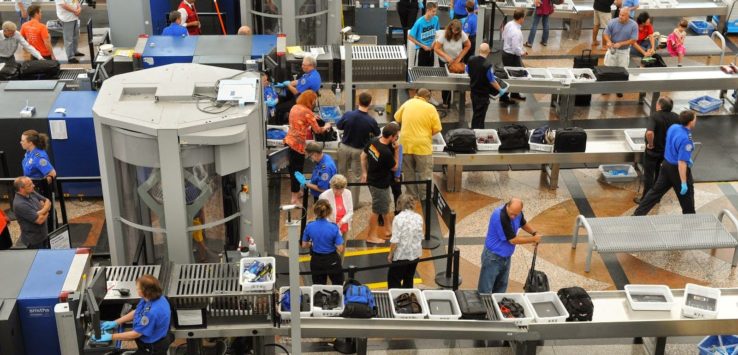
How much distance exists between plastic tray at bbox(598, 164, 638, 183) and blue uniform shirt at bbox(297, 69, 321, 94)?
415 centimetres

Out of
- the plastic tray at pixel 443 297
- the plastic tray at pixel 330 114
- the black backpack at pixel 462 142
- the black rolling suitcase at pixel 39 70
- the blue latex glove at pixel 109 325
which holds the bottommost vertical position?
the plastic tray at pixel 443 297

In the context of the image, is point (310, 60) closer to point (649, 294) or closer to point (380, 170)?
point (380, 170)

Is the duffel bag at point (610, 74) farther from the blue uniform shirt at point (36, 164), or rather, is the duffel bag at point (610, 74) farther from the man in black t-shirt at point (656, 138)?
the blue uniform shirt at point (36, 164)

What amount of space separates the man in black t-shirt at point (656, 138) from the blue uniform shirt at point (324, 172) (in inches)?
163

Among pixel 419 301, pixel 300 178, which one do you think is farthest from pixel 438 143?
pixel 419 301

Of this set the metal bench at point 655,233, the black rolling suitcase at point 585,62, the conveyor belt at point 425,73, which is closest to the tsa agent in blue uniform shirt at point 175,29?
the conveyor belt at point 425,73

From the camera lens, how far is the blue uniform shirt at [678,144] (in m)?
10.7

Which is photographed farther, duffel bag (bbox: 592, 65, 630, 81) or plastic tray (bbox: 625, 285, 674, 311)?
duffel bag (bbox: 592, 65, 630, 81)

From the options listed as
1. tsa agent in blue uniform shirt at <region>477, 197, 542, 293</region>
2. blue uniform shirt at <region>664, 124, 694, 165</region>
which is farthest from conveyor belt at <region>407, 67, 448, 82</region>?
tsa agent in blue uniform shirt at <region>477, 197, 542, 293</region>

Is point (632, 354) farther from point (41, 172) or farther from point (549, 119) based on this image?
point (41, 172)

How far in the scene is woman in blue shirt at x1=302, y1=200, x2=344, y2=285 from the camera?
347 inches

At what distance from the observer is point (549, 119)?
47.0ft

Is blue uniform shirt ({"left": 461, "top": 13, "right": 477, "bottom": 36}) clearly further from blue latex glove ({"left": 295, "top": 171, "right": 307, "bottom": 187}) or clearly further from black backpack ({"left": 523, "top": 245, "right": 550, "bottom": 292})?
black backpack ({"left": 523, "top": 245, "right": 550, "bottom": 292})

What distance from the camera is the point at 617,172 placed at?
12594mm
